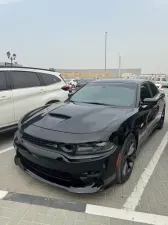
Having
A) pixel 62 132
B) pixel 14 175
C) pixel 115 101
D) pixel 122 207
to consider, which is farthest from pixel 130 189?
pixel 14 175

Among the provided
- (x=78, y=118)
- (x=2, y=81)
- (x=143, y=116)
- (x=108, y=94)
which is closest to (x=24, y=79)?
(x=2, y=81)

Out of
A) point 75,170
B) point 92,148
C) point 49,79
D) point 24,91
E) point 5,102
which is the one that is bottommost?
point 75,170

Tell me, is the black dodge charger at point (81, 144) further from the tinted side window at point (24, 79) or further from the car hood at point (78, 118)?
the tinted side window at point (24, 79)

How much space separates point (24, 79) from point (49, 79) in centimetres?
93

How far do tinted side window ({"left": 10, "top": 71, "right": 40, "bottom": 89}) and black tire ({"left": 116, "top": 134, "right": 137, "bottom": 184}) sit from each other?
306 cm

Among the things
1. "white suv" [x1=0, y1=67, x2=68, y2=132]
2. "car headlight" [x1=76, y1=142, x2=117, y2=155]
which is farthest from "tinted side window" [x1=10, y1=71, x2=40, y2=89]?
"car headlight" [x1=76, y1=142, x2=117, y2=155]

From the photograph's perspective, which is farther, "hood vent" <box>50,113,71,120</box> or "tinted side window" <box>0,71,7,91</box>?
"tinted side window" <box>0,71,7,91</box>

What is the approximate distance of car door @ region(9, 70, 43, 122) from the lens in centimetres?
508

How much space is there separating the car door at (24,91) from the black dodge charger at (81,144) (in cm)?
159

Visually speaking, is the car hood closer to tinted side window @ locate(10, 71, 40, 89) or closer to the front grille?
the front grille

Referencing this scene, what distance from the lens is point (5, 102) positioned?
4812mm

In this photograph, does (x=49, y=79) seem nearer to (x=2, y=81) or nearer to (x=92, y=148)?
(x=2, y=81)

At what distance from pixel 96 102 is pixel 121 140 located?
3.99 ft

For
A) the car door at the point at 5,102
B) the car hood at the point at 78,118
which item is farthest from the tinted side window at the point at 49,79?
the car hood at the point at 78,118
